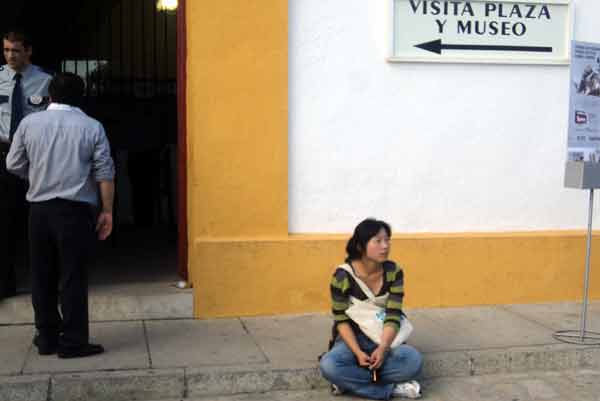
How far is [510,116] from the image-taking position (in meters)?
7.12

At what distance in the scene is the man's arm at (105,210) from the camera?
5387 millimetres

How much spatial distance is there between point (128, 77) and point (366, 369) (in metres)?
6.21

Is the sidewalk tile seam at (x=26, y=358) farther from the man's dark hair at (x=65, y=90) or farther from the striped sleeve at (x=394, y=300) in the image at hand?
the striped sleeve at (x=394, y=300)

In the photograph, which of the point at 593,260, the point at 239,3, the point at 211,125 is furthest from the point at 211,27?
the point at 593,260

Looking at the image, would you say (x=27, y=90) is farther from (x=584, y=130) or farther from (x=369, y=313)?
(x=584, y=130)

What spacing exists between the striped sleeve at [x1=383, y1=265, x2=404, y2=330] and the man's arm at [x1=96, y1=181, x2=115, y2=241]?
1.73 meters

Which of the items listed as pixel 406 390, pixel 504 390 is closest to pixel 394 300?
pixel 406 390

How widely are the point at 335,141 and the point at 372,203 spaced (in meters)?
0.57

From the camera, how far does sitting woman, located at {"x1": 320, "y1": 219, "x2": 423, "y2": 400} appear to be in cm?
508

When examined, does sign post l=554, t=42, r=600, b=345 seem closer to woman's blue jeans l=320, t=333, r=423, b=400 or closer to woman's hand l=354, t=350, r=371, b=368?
woman's blue jeans l=320, t=333, r=423, b=400

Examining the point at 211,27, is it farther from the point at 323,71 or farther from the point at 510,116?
the point at 510,116

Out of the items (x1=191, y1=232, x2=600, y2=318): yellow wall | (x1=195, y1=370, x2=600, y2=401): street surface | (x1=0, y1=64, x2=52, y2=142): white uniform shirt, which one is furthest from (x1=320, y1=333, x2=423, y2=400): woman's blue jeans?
(x1=0, y1=64, x2=52, y2=142): white uniform shirt

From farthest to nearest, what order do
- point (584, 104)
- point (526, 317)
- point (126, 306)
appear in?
point (526, 317), point (126, 306), point (584, 104)

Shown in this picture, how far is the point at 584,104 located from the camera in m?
6.27
